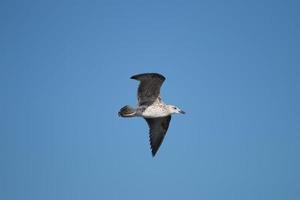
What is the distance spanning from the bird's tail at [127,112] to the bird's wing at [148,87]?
1.18 ft

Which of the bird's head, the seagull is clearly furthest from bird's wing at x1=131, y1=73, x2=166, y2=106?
the bird's head

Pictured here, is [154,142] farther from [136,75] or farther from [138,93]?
[136,75]

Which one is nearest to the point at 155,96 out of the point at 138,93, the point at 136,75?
the point at 138,93

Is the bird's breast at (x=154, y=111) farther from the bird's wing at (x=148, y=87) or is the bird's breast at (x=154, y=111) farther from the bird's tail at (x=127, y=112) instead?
the bird's tail at (x=127, y=112)

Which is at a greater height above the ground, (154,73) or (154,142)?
(154,73)

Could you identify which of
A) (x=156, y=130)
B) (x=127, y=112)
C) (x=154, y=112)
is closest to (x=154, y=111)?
(x=154, y=112)

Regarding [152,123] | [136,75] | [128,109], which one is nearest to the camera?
[136,75]

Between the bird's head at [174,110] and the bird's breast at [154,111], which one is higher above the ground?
the bird's head at [174,110]

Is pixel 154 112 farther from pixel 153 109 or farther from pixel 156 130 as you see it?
pixel 156 130

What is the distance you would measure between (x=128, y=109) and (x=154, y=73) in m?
1.78

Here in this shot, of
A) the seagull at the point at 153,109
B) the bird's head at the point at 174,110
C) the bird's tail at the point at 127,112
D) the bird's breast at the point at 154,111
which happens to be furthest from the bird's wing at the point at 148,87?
the bird's head at the point at 174,110

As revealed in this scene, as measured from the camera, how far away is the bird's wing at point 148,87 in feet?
57.8

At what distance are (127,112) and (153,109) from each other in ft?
3.08

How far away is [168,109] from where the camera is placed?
19.5 metres
